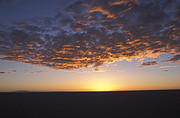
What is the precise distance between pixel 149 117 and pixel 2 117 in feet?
51.8

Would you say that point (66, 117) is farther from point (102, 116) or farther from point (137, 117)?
point (137, 117)

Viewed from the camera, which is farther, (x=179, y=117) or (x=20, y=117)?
(x=20, y=117)

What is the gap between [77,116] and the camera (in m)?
12.7

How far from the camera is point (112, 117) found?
1209 cm

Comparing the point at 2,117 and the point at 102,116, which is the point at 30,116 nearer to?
the point at 2,117

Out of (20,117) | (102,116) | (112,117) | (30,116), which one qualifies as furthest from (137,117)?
(20,117)

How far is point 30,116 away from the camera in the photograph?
42.1ft

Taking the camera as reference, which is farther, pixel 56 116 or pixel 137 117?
pixel 56 116

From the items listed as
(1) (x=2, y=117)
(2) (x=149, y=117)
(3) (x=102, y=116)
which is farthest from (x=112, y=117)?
(1) (x=2, y=117)

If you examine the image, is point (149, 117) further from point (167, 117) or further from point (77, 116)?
point (77, 116)

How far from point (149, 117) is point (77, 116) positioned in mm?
7562

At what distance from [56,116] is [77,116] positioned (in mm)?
2331

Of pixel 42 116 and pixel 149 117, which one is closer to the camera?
pixel 149 117

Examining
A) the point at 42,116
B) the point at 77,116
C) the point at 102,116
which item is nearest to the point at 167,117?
the point at 102,116
